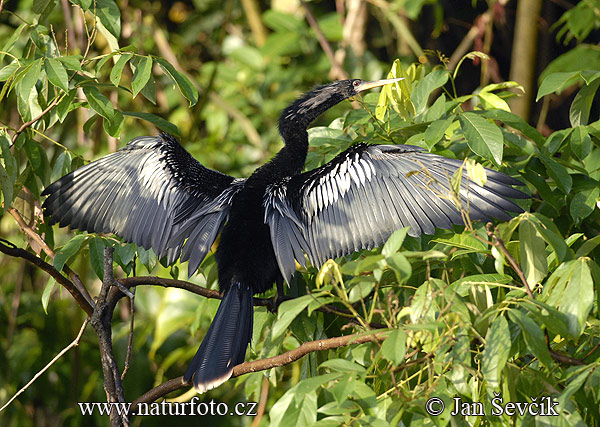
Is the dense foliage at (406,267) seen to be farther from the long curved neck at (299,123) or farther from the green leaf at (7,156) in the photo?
the long curved neck at (299,123)

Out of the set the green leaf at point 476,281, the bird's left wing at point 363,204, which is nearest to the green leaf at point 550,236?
the green leaf at point 476,281

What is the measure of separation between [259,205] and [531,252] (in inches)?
42.4

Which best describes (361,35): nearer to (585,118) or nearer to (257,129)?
(257,129)

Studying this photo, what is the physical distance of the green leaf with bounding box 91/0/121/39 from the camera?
1.98 m

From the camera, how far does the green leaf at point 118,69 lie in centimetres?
177

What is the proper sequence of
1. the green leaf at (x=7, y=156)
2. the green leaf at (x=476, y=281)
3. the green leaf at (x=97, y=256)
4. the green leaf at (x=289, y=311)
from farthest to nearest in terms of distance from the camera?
the green leaf at (x=97, y=256), the green leaf at (x=7, y=156), the green leaf at (x=476, y=281), the green leaf at (x=289, y=311)

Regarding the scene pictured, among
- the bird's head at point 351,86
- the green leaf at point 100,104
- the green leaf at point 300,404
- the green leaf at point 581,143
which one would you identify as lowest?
the green leaf at point 300,404

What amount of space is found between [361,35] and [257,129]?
3.49 feet

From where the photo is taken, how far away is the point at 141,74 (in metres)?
1.83

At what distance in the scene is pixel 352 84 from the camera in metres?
2.53

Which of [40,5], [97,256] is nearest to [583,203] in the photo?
[97,256]

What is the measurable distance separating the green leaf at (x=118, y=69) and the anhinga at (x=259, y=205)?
542 mm

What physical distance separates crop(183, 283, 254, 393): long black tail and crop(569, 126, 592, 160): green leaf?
1020 mm

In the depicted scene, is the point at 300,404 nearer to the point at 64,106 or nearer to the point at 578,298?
the point at 578,298
